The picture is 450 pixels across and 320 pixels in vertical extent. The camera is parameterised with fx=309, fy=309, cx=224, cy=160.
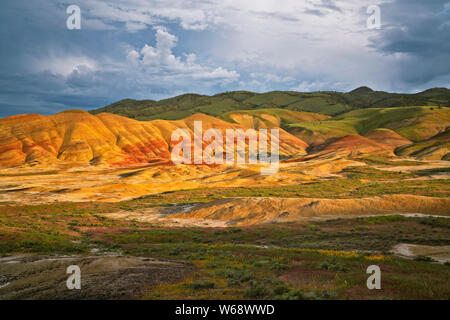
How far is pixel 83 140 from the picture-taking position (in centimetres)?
15875

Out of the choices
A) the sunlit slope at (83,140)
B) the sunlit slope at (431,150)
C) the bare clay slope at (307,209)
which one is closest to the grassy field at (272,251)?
the bare clay slope at (307,209)

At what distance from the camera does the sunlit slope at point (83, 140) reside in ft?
475

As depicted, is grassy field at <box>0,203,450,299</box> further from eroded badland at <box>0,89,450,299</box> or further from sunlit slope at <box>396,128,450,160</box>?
sunlit slope at <box>396,128,450,160</box>

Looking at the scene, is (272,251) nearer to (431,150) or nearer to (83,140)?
(431,150)

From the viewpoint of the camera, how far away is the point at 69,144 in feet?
509

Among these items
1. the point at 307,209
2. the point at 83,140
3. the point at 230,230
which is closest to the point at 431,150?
the point at 307,209

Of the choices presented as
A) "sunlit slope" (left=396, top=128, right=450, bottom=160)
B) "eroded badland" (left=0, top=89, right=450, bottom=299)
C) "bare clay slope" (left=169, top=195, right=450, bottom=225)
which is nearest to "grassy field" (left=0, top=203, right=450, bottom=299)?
"eroded badland" (left=0, top=89, right=450, bottom=299)

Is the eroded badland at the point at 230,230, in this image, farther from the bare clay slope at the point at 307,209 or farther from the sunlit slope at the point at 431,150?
the sunlit slope at the point at 431,150

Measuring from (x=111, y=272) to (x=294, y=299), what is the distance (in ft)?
34.1

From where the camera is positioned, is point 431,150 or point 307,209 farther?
point 431,150

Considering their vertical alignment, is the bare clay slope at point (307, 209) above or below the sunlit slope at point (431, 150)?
below

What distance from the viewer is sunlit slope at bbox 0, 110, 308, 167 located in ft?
475
